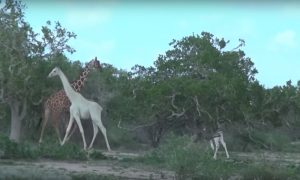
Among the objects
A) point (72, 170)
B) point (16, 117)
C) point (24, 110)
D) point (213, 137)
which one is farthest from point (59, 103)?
point (72, 170)

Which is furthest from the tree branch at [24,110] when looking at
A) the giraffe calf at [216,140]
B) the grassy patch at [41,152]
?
the giraffe calf at [216,140]

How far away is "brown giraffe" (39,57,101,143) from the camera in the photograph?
30922mm

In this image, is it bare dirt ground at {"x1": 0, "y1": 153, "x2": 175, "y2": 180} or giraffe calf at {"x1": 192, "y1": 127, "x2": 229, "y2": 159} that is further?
giraffe calf at {"x1": 192, "y1": 127, "x2": 229, "y2": 159}

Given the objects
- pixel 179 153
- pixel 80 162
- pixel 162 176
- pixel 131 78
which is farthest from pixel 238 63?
pixel 179 153

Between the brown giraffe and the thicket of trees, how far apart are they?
1842 millimetres

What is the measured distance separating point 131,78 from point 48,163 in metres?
14.6

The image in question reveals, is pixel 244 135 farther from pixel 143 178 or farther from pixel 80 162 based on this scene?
pixel 143 178

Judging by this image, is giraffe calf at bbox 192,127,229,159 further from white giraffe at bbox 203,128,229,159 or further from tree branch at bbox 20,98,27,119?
tree branch at bbox 20,98,27,119

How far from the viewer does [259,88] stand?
3281 centimetres

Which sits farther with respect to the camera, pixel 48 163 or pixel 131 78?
pixel 131 78

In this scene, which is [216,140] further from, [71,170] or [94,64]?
[71,170]

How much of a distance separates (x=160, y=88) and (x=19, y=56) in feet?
25.0

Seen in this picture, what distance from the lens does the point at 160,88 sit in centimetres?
3092

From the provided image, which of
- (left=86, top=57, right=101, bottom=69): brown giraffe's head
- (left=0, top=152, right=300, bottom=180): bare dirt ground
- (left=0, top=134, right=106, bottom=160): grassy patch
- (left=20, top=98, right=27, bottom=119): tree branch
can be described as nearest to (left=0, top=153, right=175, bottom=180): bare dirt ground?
(left=0, top=152, right=300, bottom=180): bare dirt ground
